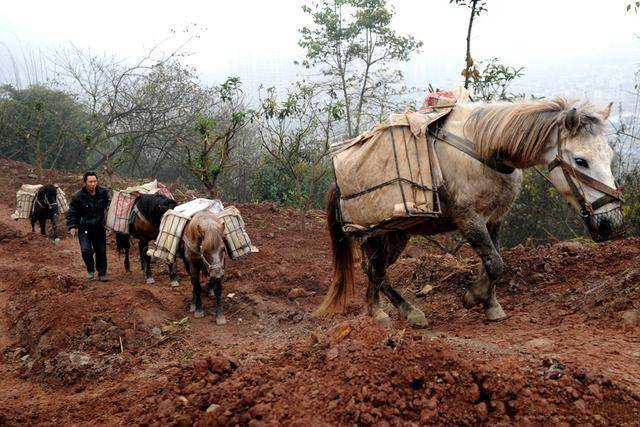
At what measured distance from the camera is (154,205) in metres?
7.74

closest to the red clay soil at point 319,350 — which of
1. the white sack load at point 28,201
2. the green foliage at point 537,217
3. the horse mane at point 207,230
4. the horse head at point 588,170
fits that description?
the horse head at point 588,170

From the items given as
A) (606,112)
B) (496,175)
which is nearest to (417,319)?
(496,175)

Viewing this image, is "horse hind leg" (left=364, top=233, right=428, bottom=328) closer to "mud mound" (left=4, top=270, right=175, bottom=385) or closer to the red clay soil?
the red clay soil

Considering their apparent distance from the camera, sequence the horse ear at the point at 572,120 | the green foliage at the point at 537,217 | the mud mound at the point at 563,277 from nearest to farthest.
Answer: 1. the horse ear at the point at 572,120
2. the mud mound at the point at 563,277
3. the green foliage at the point at 537,217

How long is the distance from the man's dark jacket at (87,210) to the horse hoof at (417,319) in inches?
211

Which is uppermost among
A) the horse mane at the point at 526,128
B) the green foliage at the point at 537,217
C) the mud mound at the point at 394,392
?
the horse mane at the point at 526,128

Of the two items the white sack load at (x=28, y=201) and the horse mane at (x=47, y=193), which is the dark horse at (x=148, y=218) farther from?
the white sack load at (x=28, y=201)

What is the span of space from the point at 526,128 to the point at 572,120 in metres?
0.35

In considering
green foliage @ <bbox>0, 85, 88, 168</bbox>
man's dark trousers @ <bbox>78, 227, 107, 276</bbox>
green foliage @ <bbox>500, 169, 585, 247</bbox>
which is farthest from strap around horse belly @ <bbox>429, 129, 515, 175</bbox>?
green foliage @ <bbox>0, 85, 88, 168</bbox>

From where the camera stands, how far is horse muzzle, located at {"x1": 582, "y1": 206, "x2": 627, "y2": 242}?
337 centimetres

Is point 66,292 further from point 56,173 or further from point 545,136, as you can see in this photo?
point 56,173

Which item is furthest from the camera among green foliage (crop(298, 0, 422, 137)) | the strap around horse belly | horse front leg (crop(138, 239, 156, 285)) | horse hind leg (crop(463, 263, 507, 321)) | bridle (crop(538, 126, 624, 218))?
green foliage (crop(298, 0, 422, 137))

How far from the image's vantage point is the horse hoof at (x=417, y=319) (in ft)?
15.2

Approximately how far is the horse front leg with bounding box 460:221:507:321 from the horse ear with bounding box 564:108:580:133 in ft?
3.24
